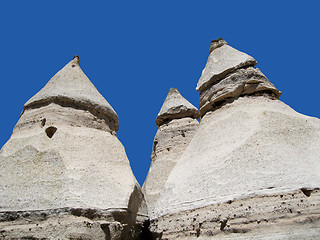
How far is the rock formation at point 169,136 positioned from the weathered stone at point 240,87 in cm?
615

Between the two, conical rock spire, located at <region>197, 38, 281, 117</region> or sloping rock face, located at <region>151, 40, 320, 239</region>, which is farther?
conical rock spire, located at <region>197, 38, 281, 117</region>

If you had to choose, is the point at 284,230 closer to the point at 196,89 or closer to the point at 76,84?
the point at 196,89

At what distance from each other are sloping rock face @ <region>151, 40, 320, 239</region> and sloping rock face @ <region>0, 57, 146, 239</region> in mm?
1149

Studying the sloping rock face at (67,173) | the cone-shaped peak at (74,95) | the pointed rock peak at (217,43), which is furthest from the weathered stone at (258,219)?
the pointed rock peak at (217,43)

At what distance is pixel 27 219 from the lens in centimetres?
679

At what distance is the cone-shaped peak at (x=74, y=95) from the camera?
942 centimetres

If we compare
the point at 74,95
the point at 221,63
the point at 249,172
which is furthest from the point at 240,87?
the point at 74,95

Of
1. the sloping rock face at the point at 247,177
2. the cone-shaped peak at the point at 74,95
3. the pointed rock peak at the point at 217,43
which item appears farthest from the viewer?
the pointed rock peak at the point at 217,43

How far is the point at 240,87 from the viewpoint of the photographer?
31.4 feet

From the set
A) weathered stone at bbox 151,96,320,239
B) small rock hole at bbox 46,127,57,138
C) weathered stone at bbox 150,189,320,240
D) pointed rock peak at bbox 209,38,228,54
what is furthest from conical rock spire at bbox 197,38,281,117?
small rock hole at bbox 46,127,57,138

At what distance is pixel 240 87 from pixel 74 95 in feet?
15.4

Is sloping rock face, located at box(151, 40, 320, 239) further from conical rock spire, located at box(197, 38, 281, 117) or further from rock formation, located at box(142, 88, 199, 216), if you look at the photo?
rock formation, located at box(142, 88, 199, 216)

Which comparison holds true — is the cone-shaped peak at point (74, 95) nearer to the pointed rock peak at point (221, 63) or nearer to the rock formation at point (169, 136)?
the pointed rock peak at point (221, 63)

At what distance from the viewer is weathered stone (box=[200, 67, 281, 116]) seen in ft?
31.4
